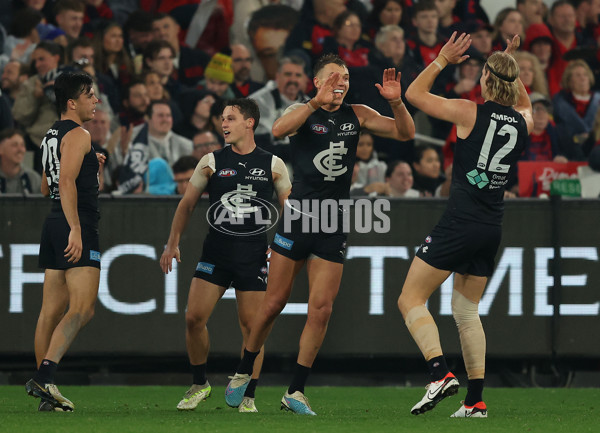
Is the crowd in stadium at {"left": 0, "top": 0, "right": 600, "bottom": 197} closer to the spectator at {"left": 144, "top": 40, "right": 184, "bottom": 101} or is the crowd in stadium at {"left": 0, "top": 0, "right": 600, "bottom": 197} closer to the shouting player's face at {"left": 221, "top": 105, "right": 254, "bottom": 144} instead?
the spectator at {"left": 144, "top": 40, "right": 184, "bottom": 101}

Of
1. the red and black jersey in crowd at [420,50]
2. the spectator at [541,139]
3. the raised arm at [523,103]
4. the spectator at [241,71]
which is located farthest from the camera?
the red and black jersey in crowd at [420,50]

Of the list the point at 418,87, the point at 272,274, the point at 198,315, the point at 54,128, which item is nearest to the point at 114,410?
the point at 198,315

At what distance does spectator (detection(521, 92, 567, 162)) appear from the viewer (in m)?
13.2

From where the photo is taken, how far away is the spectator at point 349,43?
14.1m

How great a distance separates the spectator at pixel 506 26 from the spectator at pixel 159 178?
5490 mm

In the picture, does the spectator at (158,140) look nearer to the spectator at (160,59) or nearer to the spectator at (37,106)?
the spectator at (160,59)

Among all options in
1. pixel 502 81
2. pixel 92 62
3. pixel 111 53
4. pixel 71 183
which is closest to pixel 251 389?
pixel 71 183

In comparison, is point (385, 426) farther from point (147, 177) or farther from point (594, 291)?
point (147, 177)

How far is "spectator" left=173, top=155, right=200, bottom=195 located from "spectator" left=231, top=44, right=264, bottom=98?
7.37ft

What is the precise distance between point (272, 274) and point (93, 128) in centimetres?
473

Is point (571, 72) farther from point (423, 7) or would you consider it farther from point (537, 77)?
point (423, 7)

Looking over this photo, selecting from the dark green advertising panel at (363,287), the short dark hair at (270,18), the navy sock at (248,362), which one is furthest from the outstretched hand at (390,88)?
the short dark hair at (270,18)

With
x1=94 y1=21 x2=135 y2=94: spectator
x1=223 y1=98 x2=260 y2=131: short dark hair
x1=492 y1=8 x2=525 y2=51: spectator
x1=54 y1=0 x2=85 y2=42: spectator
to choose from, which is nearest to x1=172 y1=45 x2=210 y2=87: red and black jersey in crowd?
x1=94 y1=21 x2=135 y2=94: spectator

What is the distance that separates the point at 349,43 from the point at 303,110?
21.5 ft
